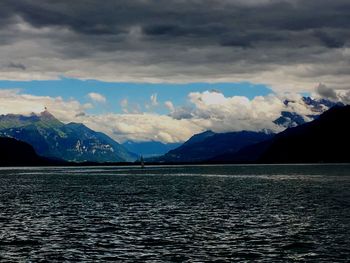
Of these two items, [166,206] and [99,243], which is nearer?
[99,243]

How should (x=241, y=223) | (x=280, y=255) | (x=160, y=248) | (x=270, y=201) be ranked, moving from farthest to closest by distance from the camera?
1. (x=270, y=201)
2. (x=241, y=223)
3. (x=160, y=248)
4. (x=280, y=255)

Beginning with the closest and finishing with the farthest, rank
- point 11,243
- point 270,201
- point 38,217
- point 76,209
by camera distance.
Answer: point 11,243 → point 38,217 → point 76,209 → point 270,201

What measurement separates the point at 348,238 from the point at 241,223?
66.6ft

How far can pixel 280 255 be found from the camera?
58344 millimetres

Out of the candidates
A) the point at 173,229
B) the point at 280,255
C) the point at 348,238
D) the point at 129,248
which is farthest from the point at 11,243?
the point at 348,238

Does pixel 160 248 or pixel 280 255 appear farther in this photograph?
pixel 160 248

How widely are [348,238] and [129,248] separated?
2779 cm

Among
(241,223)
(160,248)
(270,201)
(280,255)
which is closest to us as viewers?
(280,255)

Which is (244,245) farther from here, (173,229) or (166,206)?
(166,206)

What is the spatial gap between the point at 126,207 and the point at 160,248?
167 feet

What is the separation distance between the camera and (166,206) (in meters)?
115

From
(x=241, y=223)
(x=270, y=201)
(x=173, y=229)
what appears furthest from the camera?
(x=270, y=201)

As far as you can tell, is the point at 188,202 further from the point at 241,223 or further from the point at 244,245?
the point at 244,245

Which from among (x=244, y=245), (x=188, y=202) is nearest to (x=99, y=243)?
(x=244, y=245)
